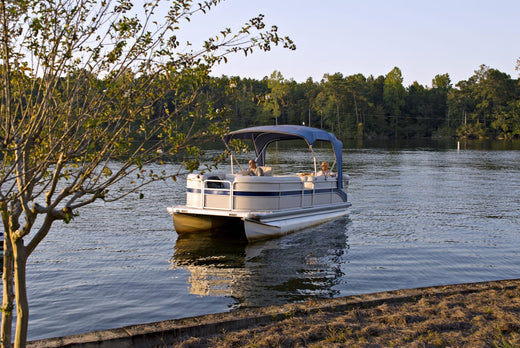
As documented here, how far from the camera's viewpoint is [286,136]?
19.9 metres

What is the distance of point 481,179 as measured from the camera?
37406 millimetres

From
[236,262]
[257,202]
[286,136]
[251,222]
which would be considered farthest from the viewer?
[286,136]

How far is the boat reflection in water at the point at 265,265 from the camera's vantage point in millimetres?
11309

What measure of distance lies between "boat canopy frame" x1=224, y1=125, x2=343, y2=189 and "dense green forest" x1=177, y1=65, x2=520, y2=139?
111 metres

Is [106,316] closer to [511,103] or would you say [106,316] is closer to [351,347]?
[351,347]

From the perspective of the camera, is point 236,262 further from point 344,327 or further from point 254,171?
point 344,327

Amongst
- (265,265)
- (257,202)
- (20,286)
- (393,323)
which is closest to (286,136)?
(257,202)

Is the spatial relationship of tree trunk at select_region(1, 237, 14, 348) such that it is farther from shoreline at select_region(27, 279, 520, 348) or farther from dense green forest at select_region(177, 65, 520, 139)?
dense green forest at select_region(177, 65, 520, 139)

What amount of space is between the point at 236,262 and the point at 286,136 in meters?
7.05

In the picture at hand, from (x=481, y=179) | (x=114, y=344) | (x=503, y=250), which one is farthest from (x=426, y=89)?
(x=114, y=344)

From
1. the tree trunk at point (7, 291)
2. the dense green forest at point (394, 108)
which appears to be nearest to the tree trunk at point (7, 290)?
the tree trunk at point (7, 291)

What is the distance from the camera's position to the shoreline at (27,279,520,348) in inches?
247

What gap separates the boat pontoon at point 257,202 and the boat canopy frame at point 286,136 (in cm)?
3

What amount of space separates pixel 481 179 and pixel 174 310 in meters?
32.5
